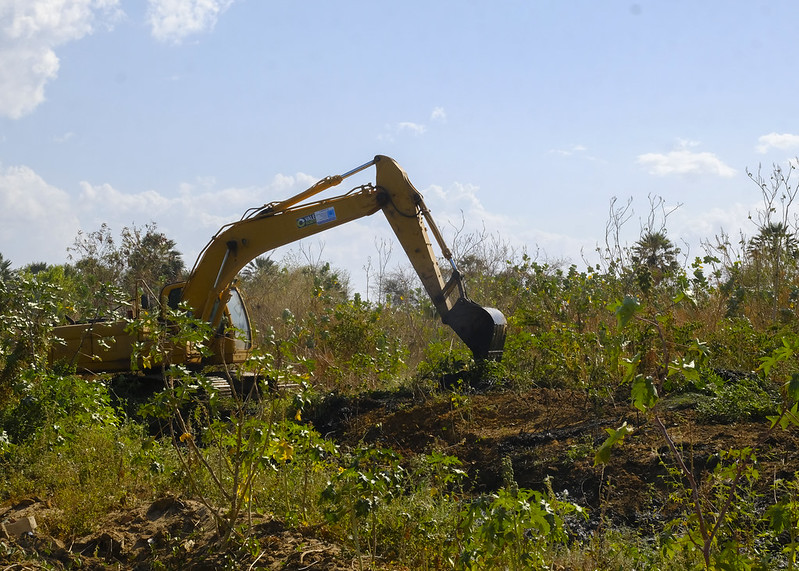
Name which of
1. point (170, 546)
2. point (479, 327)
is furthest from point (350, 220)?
point (170, 546)

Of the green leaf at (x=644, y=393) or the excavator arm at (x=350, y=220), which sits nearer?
the green leaf at (x=644, y=393)

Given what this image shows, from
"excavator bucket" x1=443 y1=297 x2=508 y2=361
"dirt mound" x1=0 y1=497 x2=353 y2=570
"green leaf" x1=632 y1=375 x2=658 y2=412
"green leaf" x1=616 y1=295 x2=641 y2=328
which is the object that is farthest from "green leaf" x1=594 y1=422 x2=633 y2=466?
"excavator bucket" x1=443 y1=297 x2=508 y2=361

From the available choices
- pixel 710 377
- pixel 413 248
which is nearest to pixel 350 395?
pixel 413 248

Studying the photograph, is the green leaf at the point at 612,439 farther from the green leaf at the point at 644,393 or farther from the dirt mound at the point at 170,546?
the dirt mound at the point at 170,546

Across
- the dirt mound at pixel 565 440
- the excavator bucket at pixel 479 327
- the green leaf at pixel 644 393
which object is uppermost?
the excavator bucket at pixel 479 327

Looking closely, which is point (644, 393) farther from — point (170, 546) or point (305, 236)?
point (305, 236)

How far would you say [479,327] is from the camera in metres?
11.3

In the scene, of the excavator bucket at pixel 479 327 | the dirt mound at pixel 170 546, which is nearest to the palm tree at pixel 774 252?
the excavator bucket at pixel 479 327

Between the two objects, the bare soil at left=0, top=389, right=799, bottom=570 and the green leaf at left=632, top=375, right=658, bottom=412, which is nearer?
the green leaf at left=632, top=375, right=658, bottom=412

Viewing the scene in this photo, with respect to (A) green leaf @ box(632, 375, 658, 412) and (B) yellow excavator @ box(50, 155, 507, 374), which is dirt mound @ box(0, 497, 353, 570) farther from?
(B) yellow excavator @ box(50, 155, 507, 374)

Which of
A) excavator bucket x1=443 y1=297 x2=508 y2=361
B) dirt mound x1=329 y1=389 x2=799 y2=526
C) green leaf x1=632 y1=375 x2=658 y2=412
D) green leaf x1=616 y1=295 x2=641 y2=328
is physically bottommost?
dirt mound x1=329 y1=389 x2=799 y2=526

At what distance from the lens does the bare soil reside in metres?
Answer: 4.61

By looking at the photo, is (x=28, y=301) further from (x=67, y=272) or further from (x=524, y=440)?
(x=67, y=272)

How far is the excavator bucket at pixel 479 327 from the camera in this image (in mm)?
11219
